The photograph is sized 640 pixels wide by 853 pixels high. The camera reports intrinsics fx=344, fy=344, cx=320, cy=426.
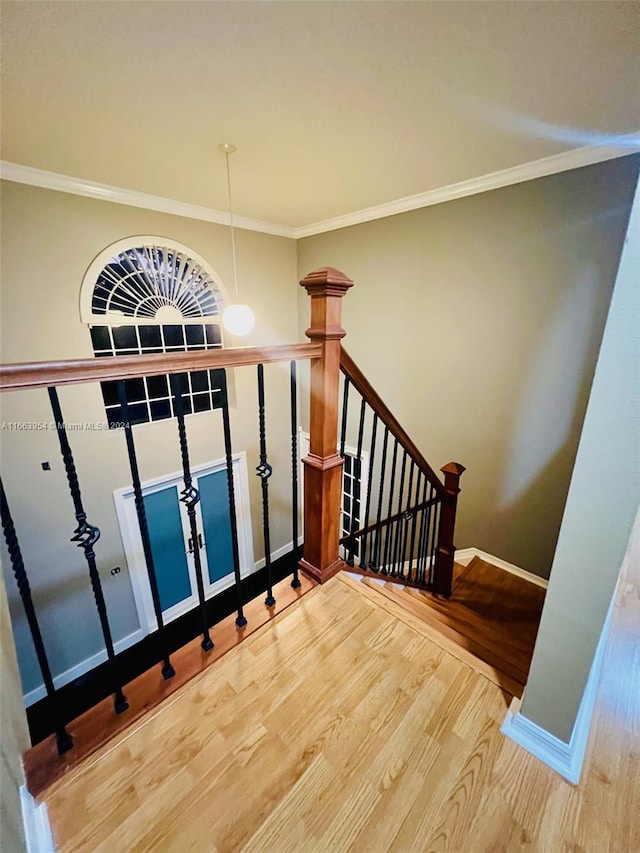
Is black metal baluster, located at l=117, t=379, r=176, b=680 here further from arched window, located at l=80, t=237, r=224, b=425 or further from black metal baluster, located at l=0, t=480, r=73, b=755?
arched window, located at l=80, t=237, r=224, b=425

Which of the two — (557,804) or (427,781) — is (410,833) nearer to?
(427,781)

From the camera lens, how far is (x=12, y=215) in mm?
2592

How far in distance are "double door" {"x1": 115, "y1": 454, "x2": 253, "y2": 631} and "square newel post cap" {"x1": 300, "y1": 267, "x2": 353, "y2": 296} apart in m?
2.99

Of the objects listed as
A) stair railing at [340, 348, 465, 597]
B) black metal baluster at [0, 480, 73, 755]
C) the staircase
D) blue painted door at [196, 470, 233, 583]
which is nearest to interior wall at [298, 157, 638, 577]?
the staircase

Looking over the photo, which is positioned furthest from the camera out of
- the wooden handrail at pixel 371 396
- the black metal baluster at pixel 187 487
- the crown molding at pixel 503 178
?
the crown molding at pixel 503 178

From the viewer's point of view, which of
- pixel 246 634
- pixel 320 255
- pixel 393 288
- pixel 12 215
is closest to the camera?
pixel 246 634

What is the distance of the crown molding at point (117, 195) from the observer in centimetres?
255

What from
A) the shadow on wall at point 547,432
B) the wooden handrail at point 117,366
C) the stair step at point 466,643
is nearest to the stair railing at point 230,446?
the wooden handrail at point 117,366

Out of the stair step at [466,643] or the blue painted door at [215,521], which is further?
the blue painted door at [215,521]

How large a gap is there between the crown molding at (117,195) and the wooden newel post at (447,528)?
11.2 feet

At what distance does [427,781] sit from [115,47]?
2842 millimetres

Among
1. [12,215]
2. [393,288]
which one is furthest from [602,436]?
[12,215]

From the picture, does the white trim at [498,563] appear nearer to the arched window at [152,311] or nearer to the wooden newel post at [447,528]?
the wooden newel post at [447,528]

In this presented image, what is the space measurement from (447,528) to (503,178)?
2.69 m
